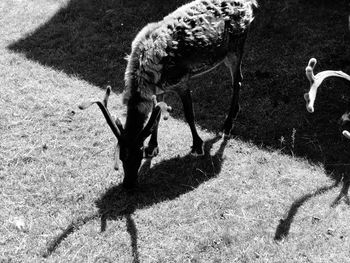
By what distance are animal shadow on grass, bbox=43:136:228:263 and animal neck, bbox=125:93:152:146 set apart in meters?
0.83

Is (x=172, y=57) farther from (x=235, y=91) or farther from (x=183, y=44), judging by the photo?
(x=235, y=91)

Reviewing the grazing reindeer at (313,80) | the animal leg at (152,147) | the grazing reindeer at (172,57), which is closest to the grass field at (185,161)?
the animal leg at (152,147)

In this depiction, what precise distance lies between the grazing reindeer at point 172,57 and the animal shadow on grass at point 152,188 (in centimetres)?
19

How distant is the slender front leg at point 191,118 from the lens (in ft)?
23.3

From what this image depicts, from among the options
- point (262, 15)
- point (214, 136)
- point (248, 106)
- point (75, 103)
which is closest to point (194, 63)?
point (214, 136)

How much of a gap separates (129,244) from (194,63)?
2723 millimetres

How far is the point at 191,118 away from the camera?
284 inches

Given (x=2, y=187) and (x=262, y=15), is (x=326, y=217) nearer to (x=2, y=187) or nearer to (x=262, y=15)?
(x=2, y=187)

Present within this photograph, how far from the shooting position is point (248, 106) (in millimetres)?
8625

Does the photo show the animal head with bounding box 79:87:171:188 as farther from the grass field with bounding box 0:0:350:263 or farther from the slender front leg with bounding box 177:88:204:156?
the slender front leg with bounding box 177:88:204:156

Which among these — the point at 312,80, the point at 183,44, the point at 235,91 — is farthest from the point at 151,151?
the point at 312,80

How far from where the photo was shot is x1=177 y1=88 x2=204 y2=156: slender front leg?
711 cm

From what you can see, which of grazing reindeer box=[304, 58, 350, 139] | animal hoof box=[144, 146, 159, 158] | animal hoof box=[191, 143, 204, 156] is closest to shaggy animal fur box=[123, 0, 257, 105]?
animal hoof box=[144, 146, 159, 158]

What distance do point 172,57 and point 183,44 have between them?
26 cm
